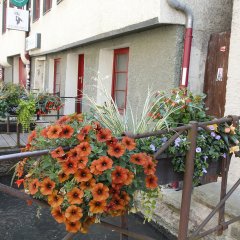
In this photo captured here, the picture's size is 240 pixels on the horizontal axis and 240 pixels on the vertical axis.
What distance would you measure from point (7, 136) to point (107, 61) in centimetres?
233

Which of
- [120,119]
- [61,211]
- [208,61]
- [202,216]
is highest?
[208,61]

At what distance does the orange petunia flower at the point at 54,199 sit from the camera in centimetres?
179

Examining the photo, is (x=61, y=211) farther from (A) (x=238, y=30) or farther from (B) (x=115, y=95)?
(B) (x=115, y=95)

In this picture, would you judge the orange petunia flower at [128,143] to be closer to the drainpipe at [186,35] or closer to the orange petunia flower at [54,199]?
the orange petunia flower at [54,199]

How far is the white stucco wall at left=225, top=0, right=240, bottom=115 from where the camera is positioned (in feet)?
12.8

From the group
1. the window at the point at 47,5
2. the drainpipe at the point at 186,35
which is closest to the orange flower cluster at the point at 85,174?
the drainpipe at the point at 186,35

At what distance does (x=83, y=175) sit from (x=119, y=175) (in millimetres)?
183

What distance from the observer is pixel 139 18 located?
16.4 feet

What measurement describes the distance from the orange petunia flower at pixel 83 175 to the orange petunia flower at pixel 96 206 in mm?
116

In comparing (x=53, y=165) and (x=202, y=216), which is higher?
(x=53, y=165)

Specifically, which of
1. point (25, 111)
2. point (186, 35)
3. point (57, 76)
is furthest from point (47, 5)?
point (186, 35)

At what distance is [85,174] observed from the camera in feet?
5.82

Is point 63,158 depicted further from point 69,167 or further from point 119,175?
point 119,175

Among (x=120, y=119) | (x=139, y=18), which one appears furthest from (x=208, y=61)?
(x=120, y=119)
